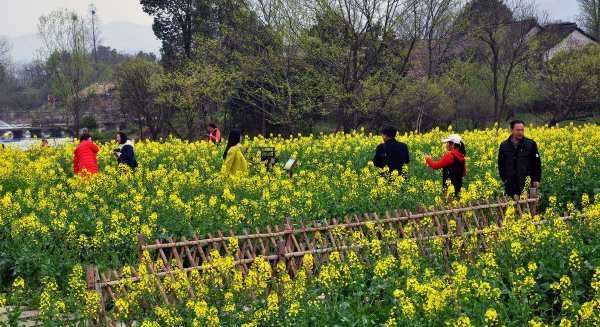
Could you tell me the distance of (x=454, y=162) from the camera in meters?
10.8

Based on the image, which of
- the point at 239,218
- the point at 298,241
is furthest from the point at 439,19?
the point at 298,241

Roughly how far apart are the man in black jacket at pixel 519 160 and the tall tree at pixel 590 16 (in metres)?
46.1

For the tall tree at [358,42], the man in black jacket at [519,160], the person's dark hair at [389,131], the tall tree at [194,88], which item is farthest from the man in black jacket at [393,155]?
the tall tree at [194,88]

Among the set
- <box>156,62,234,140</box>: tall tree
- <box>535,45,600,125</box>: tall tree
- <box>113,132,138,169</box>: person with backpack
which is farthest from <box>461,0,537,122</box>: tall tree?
<box>113,132,138,169</box>: person with backpack

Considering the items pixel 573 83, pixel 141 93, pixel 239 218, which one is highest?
pixel 573 83

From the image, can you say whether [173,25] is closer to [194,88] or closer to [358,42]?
[194,88]

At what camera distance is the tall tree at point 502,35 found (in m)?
36.3

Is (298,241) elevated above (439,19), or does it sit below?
below

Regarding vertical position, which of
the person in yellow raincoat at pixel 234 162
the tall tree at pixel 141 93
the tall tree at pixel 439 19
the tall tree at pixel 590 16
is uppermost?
the tall tree at pixel 590 16

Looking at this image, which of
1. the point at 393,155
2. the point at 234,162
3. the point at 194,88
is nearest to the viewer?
the point at 393,155

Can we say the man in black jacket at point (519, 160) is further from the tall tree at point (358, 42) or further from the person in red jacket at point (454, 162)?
the tall tree at point (358, 42)

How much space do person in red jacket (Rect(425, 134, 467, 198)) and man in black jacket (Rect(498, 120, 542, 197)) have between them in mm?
715

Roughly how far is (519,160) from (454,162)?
1.09m

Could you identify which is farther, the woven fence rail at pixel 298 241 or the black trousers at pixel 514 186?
the black trousers at pixel 514 186
